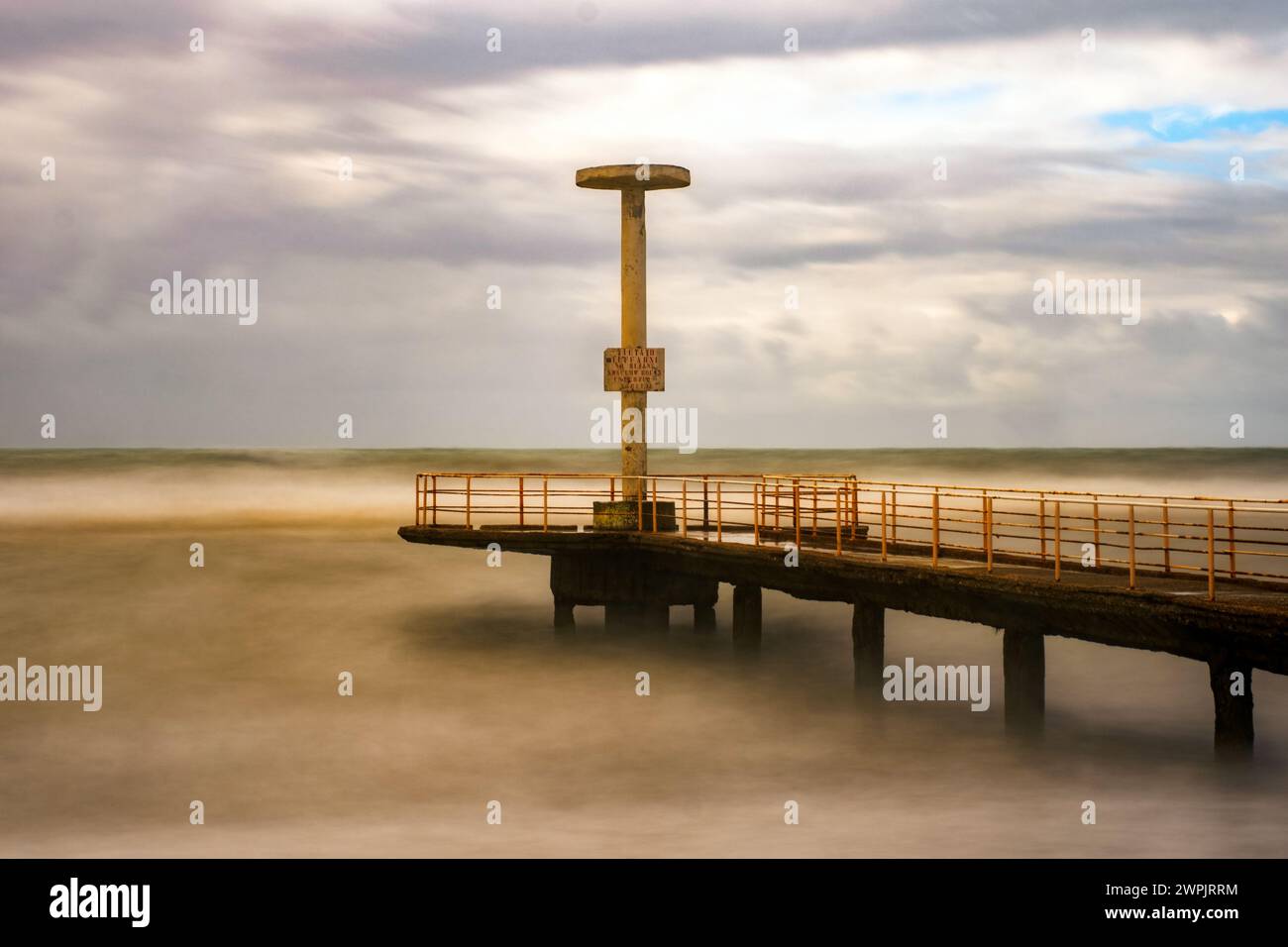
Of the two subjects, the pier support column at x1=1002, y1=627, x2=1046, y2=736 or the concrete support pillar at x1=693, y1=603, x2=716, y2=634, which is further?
the concrete support pillar at x1=693, y1=603, x2=716, y2=634

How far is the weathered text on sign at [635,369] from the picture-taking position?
23.0m

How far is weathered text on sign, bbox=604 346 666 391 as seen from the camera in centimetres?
2297

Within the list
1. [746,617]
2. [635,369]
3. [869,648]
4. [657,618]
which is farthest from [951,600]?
[657,618]

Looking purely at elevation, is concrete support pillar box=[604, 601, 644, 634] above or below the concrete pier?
below

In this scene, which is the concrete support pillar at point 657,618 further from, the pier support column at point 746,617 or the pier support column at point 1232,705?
the pier support column at point 1232,705

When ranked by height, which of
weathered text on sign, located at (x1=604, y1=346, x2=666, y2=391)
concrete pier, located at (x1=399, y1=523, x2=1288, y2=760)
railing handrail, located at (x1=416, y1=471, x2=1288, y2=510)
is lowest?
concrete pier, located at (x1=399, y1=523, x2=1288, y2=760)

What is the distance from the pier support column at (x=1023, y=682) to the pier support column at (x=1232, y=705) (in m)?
2.67

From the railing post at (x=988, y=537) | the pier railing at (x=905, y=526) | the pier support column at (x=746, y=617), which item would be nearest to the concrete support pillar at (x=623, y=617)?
the pier railing at (x=905, y=526)

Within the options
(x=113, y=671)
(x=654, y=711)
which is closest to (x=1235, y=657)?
(x=654, y=711)

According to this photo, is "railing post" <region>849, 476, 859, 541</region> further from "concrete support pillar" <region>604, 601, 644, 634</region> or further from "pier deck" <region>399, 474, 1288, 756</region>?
"concrete support pillar" <region>604, 601, 644, 634</region>

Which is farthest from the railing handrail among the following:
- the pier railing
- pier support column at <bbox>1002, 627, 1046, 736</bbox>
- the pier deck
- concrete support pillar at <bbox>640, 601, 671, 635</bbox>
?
concrete support pillar at <bbox>640, 601, 671, 635</bbox>

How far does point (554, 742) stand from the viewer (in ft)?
58.5

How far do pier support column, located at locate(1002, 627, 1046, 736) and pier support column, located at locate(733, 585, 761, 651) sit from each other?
6768 mm
